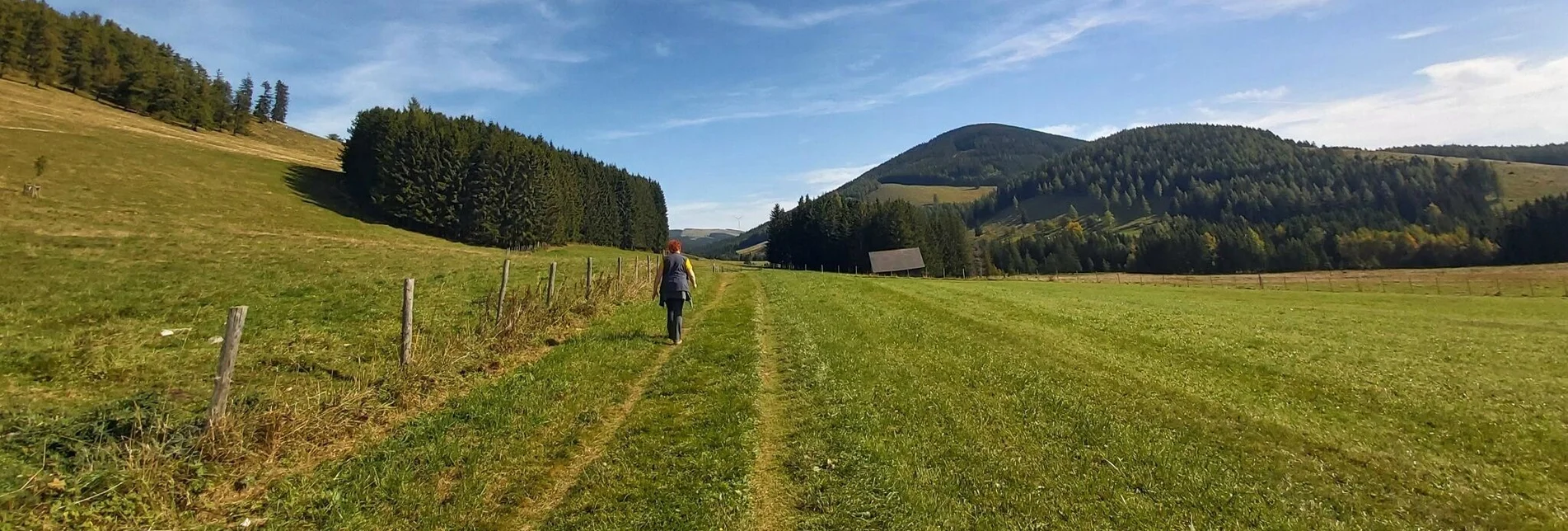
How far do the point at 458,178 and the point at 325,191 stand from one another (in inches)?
660

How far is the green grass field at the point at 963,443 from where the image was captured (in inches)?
240

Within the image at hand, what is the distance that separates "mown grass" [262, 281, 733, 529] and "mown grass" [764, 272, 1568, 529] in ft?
5.58

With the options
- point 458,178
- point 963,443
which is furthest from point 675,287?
point 458,178

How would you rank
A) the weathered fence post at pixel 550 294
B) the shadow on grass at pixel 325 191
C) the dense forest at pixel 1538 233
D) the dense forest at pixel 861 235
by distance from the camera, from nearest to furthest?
the weathered fence post at pixel 550 294 < the shadow on grass at pixel 325 191 < the dense forest at pixel 861 235 < the dense forest at pixel 1538 233

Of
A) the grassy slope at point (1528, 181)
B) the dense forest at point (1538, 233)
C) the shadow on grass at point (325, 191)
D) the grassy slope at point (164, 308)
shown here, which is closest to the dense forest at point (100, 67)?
the shadow on grass at point (325, 191)

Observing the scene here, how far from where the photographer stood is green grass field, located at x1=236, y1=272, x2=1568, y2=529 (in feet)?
20.0

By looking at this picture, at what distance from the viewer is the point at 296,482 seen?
21.6ft

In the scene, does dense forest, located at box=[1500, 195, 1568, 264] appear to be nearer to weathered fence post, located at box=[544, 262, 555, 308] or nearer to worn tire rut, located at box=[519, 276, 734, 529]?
weathered fence post, located at box=[544, 262, 555, 308]

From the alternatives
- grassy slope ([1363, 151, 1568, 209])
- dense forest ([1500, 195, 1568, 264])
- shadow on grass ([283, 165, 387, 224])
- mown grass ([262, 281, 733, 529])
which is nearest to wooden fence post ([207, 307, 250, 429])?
mown grass ([262, 281, 733, 529])

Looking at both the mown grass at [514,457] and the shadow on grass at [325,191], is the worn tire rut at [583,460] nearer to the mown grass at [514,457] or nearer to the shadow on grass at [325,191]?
the mown grass at [514,457]

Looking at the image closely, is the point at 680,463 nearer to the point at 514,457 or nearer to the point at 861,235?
the point at 514,457

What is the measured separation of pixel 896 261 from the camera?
322 feet

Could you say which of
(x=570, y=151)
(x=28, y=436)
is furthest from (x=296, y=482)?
(x=570, y=151)

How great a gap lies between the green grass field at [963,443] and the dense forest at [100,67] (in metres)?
133
